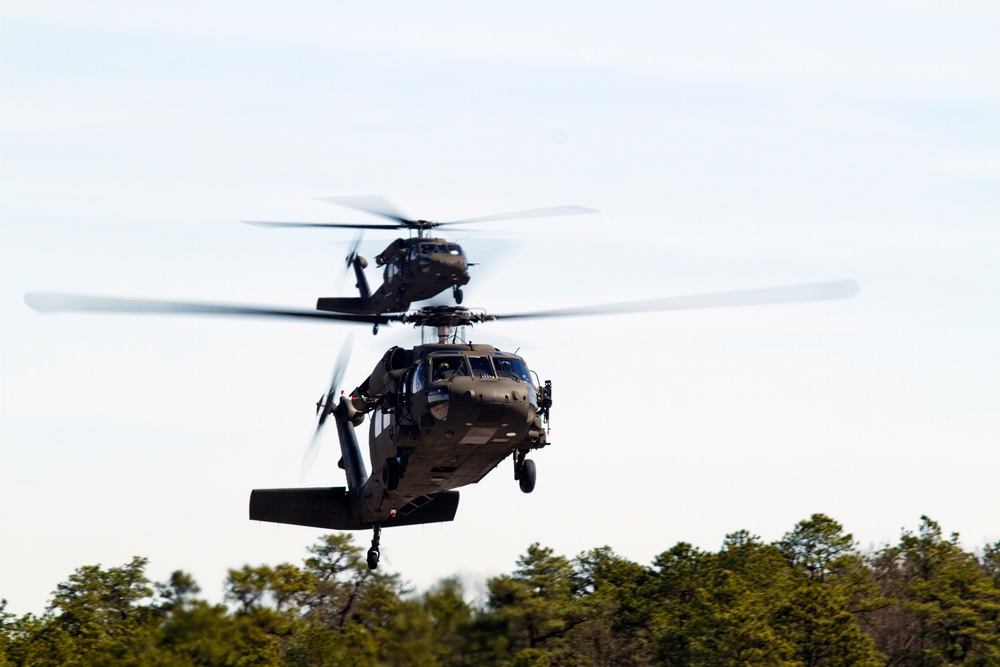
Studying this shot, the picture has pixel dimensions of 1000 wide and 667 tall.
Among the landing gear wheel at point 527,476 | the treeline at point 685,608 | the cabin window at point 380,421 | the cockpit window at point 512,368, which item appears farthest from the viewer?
the treeline at point 685,608

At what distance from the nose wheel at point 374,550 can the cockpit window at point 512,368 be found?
7975mm

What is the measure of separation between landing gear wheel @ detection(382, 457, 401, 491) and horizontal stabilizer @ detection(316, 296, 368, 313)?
1837 cm

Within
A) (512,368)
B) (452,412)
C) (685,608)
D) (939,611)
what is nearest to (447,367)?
(452,412)

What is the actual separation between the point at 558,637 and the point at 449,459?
1634 inches

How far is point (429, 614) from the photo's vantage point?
33.5 metres

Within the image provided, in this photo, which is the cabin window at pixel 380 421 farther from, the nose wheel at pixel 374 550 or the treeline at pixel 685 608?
the treeline at pixel 685 608

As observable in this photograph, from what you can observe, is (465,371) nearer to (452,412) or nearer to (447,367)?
→ (447,367)

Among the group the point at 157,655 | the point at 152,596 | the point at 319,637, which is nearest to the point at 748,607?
the point at 319,637

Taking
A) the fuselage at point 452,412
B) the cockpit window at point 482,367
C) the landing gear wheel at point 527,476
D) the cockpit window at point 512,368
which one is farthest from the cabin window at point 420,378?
the landing gear wheel at point 527,476

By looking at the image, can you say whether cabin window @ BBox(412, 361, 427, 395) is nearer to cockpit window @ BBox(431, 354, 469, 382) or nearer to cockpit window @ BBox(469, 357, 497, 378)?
cockpit window @ BBox(431, 354, 469, 382)

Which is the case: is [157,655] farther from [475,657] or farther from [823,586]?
[823,586]

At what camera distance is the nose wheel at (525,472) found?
3488cm

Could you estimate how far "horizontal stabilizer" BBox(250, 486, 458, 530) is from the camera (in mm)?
40438

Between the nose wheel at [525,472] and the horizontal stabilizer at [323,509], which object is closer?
the nose wheel at [525,472]
